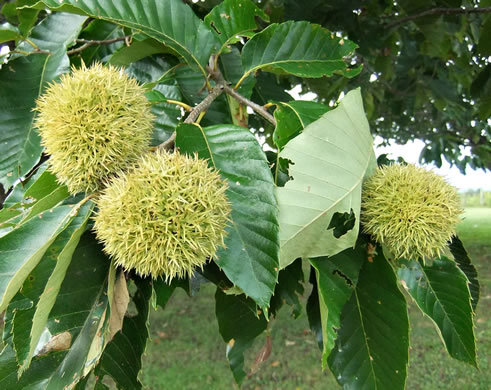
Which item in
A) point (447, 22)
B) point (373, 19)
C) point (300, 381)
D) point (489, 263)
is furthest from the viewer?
point (489, 263)

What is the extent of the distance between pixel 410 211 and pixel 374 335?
0.35m

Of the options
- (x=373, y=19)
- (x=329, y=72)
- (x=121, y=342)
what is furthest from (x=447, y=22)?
(x=121, y=342)

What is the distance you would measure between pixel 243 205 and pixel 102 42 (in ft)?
2.68

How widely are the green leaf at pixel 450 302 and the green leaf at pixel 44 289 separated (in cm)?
73

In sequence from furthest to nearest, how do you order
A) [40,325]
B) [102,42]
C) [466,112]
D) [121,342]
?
[466,112] → [102,42] → [121,342] → [40,325]

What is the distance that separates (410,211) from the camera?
2.85 ft

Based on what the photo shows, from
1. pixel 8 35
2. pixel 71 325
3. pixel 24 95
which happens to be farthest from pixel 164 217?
pixel 8 35

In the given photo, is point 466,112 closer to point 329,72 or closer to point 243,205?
point 329,72

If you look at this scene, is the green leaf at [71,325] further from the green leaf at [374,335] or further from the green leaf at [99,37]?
the green leaf at [99,37]

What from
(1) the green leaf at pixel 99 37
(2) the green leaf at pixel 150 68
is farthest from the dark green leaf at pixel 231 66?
(1) the green leaf at pixel 99 37

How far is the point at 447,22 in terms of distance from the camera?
8.44 feet

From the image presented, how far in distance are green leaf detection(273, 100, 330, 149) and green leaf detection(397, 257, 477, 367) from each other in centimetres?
42

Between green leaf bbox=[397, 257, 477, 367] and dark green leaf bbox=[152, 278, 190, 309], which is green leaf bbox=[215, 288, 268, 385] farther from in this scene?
green leaf bbox=[397, 257, 477, 367]

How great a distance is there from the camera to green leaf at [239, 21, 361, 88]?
1.11 meters
